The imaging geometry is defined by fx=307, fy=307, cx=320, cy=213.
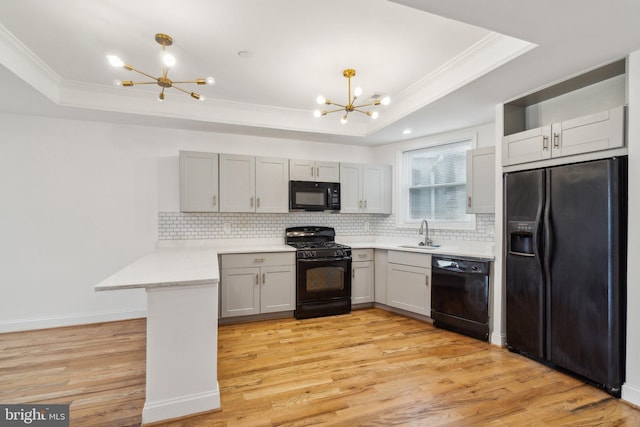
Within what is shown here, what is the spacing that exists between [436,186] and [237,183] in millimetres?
2701

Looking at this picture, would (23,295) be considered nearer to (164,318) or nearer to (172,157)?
(172,157)

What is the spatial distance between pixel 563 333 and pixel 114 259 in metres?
4.69

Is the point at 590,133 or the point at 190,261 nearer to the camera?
the point at 590,133

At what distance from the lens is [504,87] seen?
8.77ft

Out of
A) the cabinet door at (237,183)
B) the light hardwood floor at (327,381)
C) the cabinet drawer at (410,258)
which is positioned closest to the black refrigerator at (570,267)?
the light hardwood floor at (327,381)

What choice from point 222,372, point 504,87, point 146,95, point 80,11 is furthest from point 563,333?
point 146,95

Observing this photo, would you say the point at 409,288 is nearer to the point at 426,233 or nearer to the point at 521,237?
the point at 426,233

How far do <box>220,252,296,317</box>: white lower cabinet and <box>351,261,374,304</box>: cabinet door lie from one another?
2.76 feet

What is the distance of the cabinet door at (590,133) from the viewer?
217 centimetres

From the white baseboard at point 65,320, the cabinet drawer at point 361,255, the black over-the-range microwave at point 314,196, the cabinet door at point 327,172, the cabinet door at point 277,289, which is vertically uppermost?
the cabinet door at point 327,172

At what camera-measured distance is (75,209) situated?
3.64 meters

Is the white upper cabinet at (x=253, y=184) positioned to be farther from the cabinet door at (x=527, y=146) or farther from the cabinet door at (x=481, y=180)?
the cabinet door at (x=527, y=146)

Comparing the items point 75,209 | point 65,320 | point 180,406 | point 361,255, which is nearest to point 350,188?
point 361,255

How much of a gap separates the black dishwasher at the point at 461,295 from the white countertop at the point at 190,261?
125 mm
